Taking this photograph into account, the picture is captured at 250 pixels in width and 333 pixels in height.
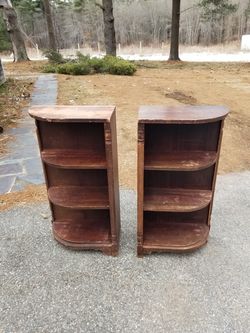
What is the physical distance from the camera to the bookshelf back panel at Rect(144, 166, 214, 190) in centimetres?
200

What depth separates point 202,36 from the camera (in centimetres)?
2136

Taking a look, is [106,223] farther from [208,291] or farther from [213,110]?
[213,110]

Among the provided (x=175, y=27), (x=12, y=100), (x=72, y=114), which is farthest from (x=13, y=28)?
(x=72, y=114)

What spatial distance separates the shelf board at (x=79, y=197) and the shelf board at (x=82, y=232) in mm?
268

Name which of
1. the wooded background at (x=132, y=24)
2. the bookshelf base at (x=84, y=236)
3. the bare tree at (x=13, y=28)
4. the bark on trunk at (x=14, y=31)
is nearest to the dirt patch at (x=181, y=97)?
the bookshelf base at (x=84, y=236)

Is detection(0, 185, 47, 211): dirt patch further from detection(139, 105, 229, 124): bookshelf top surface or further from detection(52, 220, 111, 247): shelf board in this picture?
detection(139, 105, 229, 124): bookshelf top surface

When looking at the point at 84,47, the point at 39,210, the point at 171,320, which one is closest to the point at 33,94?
the point at 39,210

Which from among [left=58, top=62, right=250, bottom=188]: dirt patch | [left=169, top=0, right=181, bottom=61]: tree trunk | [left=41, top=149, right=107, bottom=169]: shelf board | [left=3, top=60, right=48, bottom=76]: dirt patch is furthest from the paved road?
[left=169, top=0, right=181, bottom=61]: tree trunk

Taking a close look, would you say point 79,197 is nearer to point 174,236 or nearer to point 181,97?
point 174,236

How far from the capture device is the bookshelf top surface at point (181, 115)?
1.55m

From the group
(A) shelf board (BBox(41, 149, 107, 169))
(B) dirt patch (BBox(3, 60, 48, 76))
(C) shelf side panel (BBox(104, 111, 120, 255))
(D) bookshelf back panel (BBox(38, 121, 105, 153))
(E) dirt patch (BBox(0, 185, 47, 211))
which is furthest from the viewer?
(B) dirt patch (BBox(3, 60, 48, 76))

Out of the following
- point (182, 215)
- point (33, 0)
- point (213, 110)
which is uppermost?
point (33, 0)

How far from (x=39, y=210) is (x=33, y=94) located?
4033 mm

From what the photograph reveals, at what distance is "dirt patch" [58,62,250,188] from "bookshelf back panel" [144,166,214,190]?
864 millimetres
